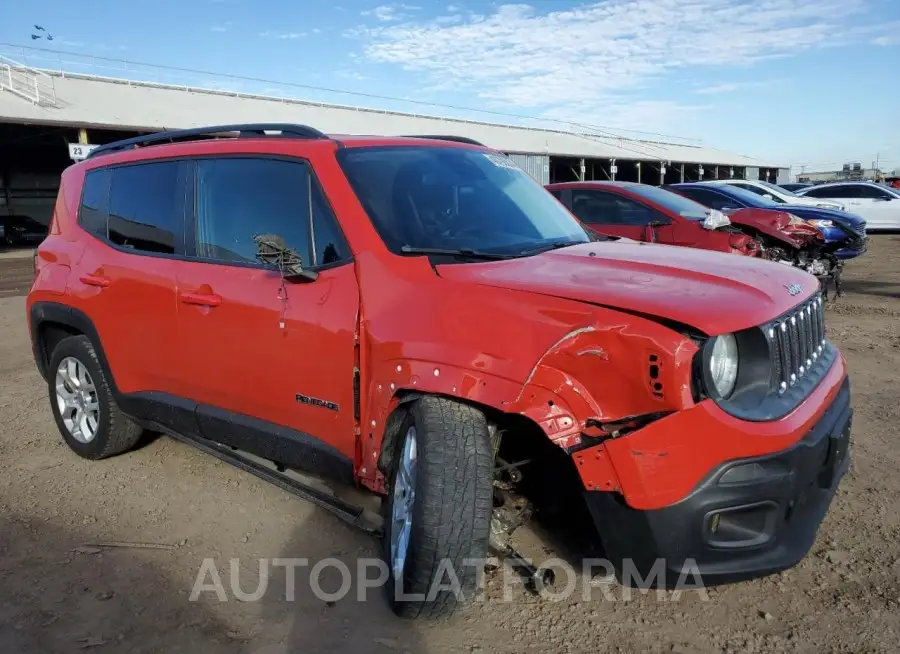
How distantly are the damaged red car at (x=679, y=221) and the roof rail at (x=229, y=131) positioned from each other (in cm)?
520

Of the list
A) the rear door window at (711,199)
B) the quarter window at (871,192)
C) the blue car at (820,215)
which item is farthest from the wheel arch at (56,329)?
the quarter window at (871,192)

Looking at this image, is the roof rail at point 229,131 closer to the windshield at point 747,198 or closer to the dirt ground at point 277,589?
the dirt ground at point 277,589

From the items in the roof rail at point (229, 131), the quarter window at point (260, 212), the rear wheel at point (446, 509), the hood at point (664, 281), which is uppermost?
the roof rail at point (229, 131)

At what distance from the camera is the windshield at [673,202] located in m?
8.58

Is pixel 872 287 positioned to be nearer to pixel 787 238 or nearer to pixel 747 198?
pixel 747 198

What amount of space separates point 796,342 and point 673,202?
6.36 metres

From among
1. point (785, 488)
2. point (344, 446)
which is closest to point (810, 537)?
point (785, 488)

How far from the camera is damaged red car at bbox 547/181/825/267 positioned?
→ 8252 millimetres

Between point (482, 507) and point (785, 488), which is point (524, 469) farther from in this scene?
point (785, 488)

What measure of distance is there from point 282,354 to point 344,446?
1.67ft

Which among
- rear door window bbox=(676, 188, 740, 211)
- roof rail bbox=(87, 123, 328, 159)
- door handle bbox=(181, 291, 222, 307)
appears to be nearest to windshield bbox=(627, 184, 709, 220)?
rear door window bbox=(676, 188, 740, 211)

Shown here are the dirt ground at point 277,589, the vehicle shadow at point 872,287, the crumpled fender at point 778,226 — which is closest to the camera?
the dirt ground at point 277,589

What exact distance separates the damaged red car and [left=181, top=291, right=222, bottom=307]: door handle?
5581 millimetres

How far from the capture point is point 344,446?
10.3ft
